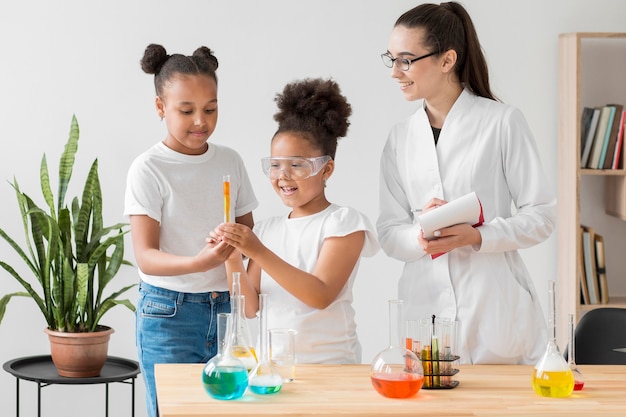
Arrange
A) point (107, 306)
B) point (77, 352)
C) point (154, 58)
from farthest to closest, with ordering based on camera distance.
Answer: point (107, 306) < point (77, 352) < point (154, 58)

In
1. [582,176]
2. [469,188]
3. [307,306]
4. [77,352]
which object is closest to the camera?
[307,306]

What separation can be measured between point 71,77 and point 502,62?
1995 mm

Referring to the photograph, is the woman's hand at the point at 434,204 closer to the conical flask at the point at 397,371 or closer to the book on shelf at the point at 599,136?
the conical flask at the point at 397,371

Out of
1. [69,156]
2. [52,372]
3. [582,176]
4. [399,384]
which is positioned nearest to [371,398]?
[399,384]

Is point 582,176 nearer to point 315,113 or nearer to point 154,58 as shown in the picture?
point 315,113

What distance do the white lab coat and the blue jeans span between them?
1.80ft

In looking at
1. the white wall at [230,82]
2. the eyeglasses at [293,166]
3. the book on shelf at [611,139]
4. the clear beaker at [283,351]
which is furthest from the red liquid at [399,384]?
the book on shelf at [611,139]

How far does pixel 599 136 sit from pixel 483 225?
79.7 inches

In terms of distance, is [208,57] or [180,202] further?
[208,57]

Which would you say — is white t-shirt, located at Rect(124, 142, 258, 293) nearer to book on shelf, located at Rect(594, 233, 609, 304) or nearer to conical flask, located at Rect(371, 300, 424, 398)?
conical flask, located at Rect(371, 300, 424, 398)

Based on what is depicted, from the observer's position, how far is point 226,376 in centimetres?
194

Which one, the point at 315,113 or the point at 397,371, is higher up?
the point at 315,113

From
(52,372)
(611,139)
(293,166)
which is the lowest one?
(52,372)

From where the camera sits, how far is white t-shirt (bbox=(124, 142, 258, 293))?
2.64 m
